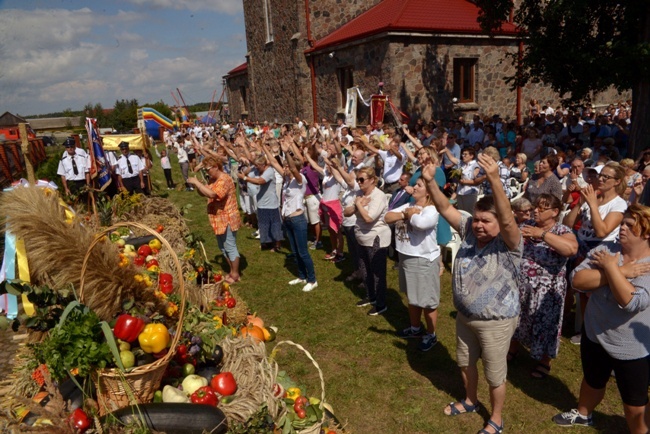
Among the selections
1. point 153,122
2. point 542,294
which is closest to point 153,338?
point 542,294

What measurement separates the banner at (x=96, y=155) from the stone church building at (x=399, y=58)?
9.78 metres

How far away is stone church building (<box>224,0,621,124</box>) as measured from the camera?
16.0 meters

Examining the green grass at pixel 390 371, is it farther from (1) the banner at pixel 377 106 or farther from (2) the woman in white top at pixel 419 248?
(1) the banner at pixel 377 106

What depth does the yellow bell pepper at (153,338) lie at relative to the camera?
115 inches

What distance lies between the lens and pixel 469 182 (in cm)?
831

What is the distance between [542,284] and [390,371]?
1.84 meters

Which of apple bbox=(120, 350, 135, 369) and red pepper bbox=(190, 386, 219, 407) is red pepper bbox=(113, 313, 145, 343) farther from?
red pepper bbox=(190, 386, 219, 407)

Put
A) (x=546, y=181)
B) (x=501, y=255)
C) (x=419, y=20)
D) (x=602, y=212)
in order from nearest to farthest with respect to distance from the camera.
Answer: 1. (x=501, y=255)
2. (x=602, y=212)
3. (x=546, y=181)
4. (x=419, y=20)


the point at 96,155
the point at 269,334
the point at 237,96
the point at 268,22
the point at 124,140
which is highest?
the point at 268,22

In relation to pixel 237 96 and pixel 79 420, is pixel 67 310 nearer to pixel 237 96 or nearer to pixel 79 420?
pixel 79 420

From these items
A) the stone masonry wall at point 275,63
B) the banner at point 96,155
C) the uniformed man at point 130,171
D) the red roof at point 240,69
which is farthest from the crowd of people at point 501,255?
the red roof at point 240,69

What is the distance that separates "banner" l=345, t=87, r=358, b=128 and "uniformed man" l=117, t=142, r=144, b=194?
8.03m

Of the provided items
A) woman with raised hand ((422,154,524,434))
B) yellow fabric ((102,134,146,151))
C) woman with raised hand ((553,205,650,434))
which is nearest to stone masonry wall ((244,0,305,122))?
yellow fabric ((102,134,146,151))

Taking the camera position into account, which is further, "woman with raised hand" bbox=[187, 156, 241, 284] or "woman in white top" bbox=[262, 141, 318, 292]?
"woman in white top" bbox=[262, 141, 318, 292]
